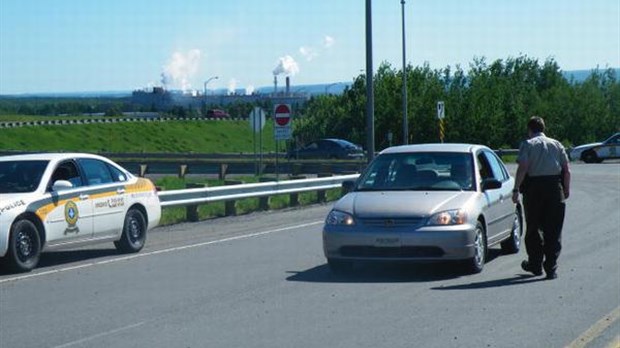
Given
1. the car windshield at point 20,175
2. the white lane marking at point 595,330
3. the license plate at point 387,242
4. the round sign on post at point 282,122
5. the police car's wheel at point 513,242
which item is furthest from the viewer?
the round sign on post at point 282,122

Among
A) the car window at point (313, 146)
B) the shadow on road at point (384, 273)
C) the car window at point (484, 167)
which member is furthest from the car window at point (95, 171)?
the car window at point (313, 146)

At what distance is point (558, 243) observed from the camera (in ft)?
42.4

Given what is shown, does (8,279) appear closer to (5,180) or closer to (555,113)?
(5,180)

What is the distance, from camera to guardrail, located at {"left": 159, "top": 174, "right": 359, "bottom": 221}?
21.6 metres

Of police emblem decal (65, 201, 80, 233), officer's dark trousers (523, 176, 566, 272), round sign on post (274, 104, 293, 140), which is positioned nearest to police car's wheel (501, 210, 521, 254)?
officer's dark trousers (523, 176, 566, 272)

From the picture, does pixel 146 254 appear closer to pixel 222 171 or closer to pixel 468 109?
pixel 222 171

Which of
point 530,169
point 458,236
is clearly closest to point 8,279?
point 458,236

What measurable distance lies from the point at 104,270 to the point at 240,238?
4.25 meters

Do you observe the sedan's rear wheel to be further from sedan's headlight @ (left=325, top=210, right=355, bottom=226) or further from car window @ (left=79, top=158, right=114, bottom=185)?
car window @ (left=79, top=158, right=114, bottom=185)

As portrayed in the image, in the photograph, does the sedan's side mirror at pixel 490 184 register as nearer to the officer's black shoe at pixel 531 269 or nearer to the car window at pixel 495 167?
the car window at pixel 495 167

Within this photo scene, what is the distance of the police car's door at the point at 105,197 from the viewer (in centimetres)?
1612

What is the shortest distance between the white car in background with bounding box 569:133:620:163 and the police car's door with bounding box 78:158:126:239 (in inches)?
1518

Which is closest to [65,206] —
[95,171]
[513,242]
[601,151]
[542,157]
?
[95,171]

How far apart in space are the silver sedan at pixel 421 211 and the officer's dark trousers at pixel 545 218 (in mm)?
670
